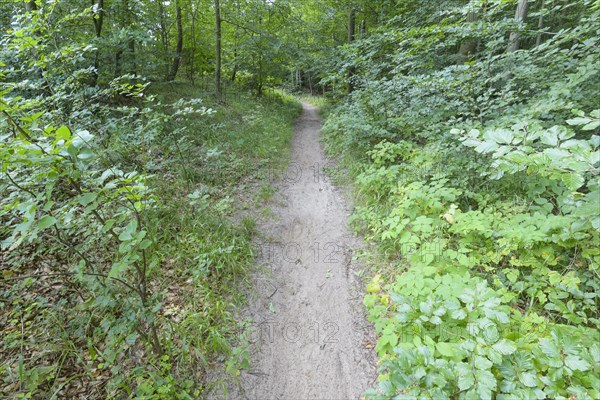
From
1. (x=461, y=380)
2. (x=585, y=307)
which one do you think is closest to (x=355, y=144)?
(x=585, y=307)

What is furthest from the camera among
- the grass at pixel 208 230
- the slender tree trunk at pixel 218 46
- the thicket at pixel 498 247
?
the slender tree trunk at pixel 218 46

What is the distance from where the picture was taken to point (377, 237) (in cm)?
461

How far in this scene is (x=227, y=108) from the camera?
37.5 feet

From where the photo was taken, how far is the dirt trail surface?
3012 mm

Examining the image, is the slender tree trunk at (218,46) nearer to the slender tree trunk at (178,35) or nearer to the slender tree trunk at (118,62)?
the slender tree trunk at (178,35)

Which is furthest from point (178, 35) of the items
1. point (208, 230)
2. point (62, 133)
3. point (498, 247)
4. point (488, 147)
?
point (498, 247)

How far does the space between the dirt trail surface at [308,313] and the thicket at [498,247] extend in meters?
0.36

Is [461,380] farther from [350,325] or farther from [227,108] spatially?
[227,108]

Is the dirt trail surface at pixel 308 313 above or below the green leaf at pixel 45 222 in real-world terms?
below

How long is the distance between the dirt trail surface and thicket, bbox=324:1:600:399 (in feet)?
1.19

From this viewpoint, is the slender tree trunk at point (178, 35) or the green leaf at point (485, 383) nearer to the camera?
the green leaf at point (485, 383)

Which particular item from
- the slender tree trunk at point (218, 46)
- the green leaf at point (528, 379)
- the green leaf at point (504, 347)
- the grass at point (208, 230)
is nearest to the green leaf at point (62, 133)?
the grass at point (208, 230)

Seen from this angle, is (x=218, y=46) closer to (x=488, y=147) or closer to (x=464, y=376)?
(x=488, y=147)

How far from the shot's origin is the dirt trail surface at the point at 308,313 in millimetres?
3012
